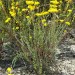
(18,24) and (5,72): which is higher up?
(18,24)

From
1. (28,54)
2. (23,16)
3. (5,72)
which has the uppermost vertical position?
(23,16)

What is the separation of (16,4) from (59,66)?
0.86 meters

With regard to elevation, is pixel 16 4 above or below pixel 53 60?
above

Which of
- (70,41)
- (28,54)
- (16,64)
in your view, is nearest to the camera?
(28,54)

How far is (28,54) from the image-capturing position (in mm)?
3049

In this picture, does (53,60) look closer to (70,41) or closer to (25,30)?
(25,30)

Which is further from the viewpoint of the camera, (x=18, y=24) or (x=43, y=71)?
(x=18, y=24)

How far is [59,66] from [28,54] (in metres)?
0.38

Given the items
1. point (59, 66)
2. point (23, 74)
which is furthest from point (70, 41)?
point (23, 74)

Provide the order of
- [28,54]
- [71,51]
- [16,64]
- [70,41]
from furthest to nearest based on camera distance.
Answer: [70,41] < [71,51] < [16,64] < [28,54]

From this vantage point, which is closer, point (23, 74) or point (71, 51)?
point (23, 74)

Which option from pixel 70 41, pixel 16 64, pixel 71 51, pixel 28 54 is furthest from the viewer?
pixel 70 41

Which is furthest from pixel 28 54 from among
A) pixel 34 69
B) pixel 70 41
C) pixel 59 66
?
pixel 70 41

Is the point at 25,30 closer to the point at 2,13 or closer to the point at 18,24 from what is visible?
the point at 18,24
